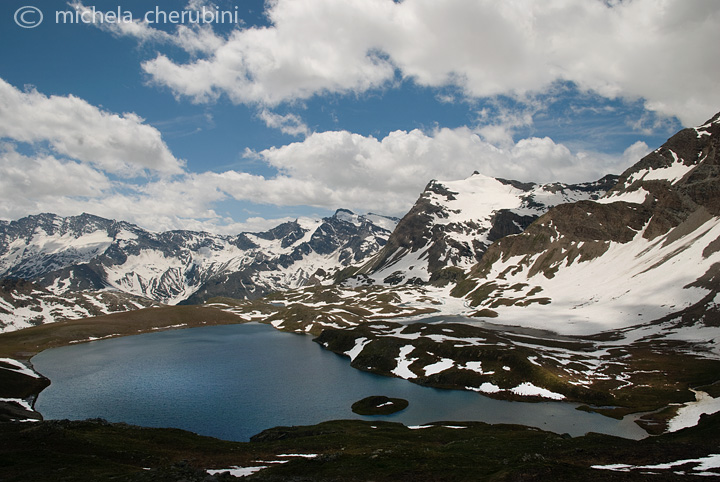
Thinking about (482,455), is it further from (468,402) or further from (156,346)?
(156,346)

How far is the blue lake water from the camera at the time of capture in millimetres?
77312

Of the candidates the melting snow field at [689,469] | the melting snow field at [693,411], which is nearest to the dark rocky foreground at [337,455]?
the melting snow field at [689,469]

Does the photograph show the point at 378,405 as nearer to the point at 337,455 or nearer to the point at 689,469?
the point at 337,455

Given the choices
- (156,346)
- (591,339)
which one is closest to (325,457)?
(591,339)

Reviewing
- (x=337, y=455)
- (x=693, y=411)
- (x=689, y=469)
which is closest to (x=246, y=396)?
(x=337, y=455)

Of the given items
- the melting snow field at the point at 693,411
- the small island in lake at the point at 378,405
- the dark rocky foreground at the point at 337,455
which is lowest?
the small island in lake at the point at 378,405

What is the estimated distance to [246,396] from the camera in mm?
94438

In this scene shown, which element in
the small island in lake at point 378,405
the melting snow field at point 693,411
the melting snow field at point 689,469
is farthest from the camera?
the small island in lake at point 378,405

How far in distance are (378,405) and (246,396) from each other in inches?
1213

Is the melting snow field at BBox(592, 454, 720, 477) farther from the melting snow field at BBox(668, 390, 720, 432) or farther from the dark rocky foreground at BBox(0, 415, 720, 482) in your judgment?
the melting snow field at BBox(668, 390, 720, 432)

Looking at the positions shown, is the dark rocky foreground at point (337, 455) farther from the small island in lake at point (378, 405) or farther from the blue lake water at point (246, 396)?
the small island in lake at point (378, 405)

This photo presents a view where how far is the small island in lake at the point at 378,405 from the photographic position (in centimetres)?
8441

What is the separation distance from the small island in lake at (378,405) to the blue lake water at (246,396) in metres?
1.91

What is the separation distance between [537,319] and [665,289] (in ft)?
174
